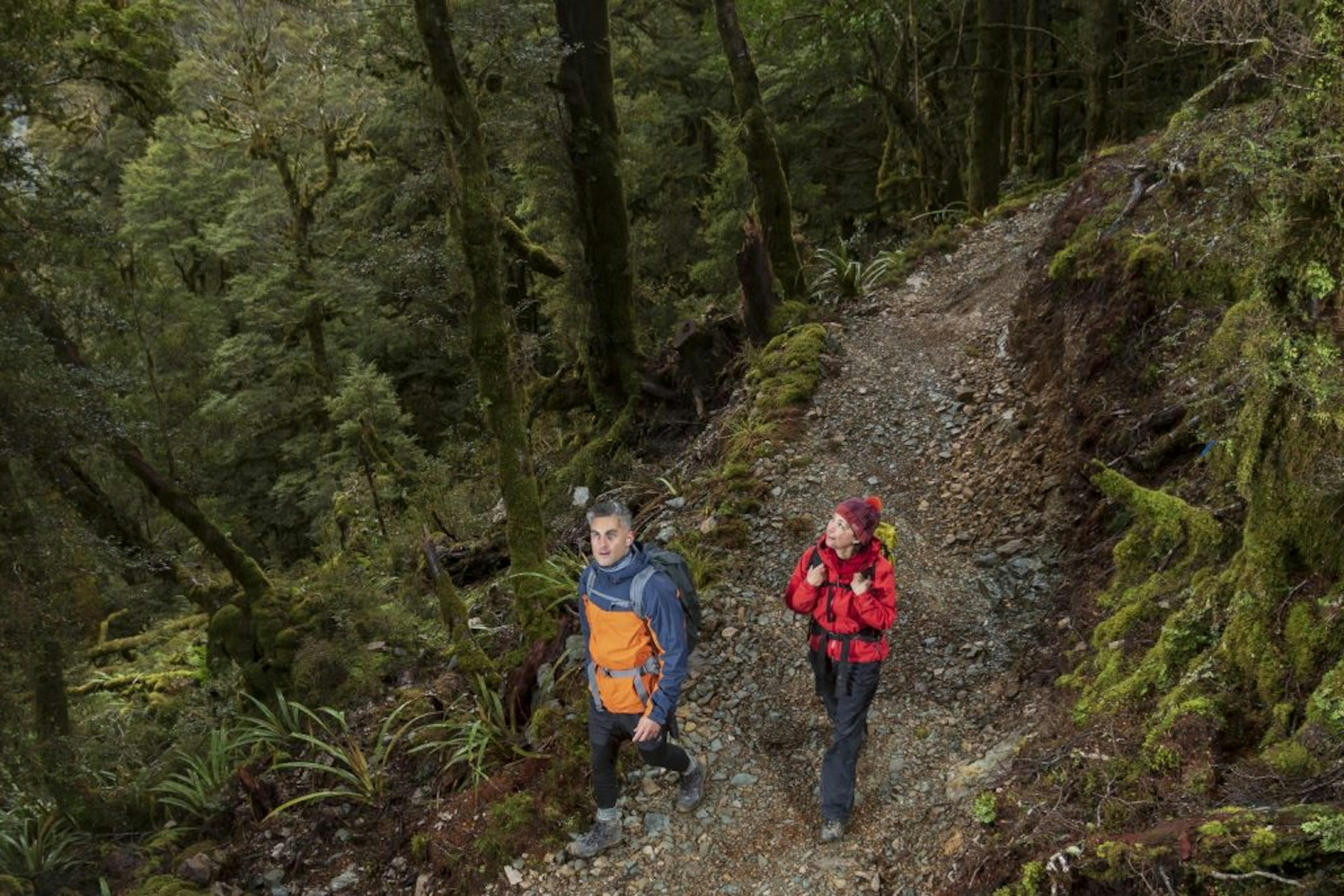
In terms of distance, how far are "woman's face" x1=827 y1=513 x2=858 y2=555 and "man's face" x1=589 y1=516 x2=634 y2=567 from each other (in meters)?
1.04

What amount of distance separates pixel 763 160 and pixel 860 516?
802 centimetres

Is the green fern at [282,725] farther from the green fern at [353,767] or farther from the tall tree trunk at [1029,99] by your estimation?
the tall tree trunk at [1029,99]

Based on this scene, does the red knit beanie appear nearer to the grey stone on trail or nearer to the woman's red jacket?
the woman's red jacket

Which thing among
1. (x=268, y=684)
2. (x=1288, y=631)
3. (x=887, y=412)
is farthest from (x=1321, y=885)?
(x=268, y=684)

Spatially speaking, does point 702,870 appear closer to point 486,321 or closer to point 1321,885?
point 1321,885

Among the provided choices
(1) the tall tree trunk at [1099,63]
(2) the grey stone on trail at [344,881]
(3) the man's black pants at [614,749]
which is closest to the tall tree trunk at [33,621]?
(2) the grey stone on trail at [344,881]

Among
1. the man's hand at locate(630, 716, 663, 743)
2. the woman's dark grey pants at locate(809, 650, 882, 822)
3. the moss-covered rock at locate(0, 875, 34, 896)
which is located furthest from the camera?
the moss-covered rock at locate(0, 875, 34, 896)

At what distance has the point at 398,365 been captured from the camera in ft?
85.7

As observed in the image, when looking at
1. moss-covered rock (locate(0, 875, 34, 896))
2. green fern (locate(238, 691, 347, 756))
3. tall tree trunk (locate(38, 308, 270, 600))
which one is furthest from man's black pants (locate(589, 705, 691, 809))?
tall tree trunk (locate(38, 308, 270, 600))

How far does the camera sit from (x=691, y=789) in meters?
4.80

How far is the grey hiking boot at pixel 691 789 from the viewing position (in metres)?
4.79

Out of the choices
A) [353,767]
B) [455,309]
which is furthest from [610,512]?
[455,309]

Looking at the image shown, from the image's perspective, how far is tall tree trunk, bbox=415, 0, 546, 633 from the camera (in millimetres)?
6285

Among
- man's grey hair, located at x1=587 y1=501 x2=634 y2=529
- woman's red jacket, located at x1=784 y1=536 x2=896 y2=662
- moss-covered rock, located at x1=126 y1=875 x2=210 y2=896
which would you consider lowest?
moss-covered rock, located at x1=126 y1=875 x2=210 y2=896
